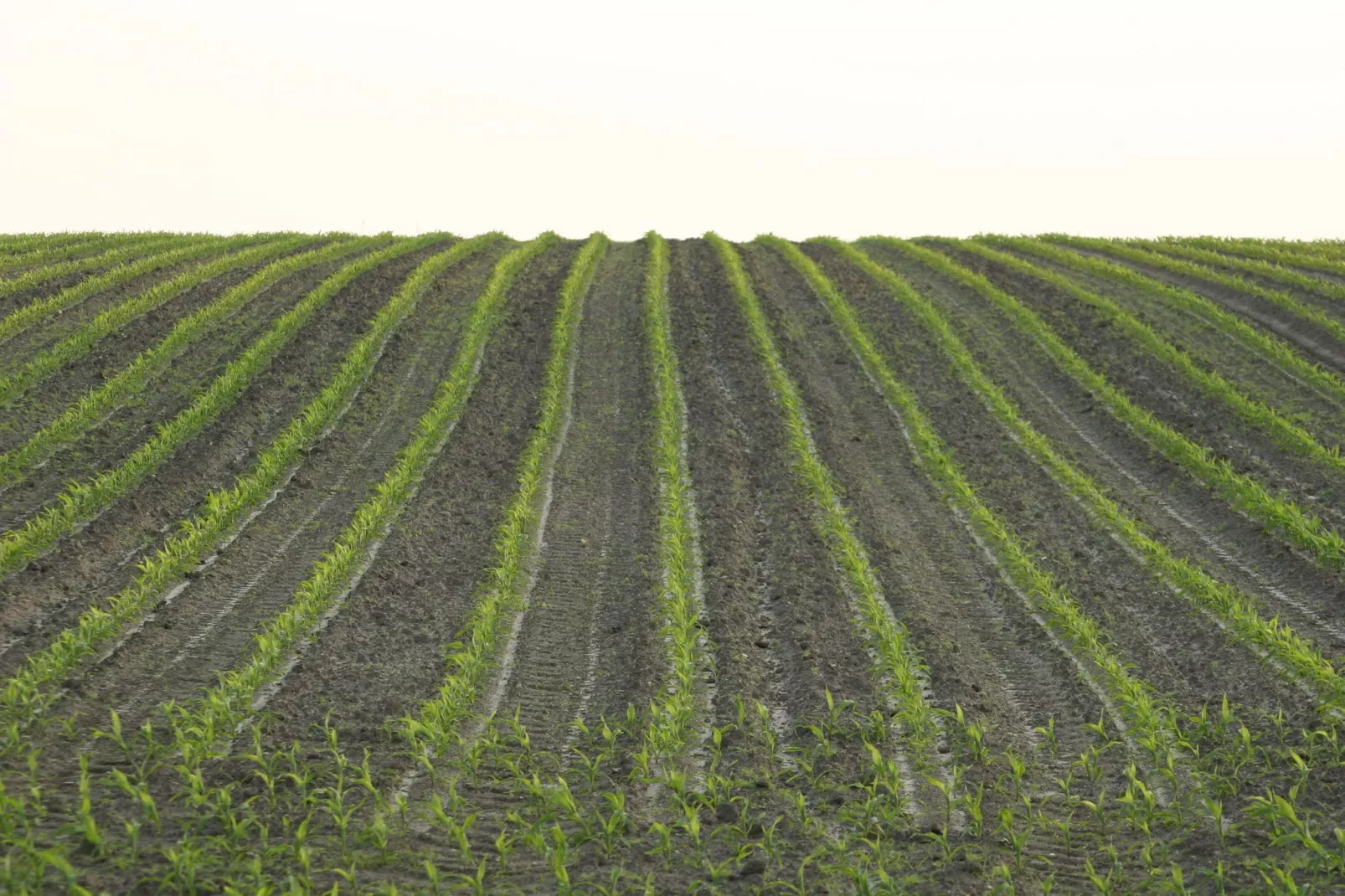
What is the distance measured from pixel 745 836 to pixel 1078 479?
9.10 m

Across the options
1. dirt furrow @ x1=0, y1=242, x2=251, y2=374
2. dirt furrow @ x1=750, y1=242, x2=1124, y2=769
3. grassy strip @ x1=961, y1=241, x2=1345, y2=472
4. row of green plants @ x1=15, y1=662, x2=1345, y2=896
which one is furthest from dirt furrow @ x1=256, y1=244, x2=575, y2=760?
grassy strip @ x1=961, y1=241, x2=1345, y2=472

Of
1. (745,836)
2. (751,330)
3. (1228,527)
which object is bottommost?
(745,836)

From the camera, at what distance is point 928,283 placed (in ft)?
85.6

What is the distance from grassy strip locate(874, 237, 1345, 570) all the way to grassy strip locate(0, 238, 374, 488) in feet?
49.2

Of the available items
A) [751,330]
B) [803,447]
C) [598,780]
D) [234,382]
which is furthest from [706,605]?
[751,330]

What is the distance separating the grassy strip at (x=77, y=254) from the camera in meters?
22.5

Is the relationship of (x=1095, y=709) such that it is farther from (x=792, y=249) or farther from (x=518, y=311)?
(x=792, y=249)

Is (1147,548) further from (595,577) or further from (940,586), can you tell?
(595,577)

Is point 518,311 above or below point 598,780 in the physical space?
above

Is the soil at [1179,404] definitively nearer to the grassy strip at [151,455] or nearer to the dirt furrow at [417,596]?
the dirt furrow at [417,596]

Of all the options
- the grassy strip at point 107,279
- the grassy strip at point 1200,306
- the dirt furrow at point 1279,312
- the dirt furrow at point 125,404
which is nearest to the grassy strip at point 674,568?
the dirt furrow at point 125,404

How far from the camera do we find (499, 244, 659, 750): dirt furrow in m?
9.03

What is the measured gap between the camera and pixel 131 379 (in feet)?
55.5

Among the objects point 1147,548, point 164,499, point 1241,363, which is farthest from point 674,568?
point 1241,363
